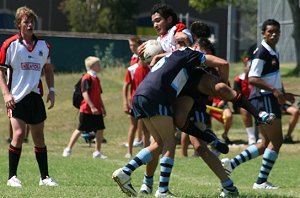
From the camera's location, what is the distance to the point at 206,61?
9.01 metres

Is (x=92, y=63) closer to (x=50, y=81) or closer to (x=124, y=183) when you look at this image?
(x=50, y=81)

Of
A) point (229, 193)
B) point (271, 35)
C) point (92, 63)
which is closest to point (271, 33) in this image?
point (271, 35)

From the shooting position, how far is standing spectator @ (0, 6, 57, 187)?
10359 millimetres

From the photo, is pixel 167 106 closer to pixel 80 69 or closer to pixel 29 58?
pixel 29 58

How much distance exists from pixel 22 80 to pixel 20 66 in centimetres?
16

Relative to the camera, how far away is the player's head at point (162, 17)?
31.3 ft

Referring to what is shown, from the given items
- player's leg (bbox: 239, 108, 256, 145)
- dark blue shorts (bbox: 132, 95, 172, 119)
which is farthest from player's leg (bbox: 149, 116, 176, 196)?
player's leg (bbox: 239, 108, 256, 145)

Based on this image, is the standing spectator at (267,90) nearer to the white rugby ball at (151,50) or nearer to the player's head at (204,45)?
the player's head at (204,45)

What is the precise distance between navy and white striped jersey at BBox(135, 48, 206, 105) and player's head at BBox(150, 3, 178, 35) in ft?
2.44

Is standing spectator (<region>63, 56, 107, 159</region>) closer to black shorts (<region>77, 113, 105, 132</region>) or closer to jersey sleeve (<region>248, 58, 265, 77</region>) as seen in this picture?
black shorts (<region>77, 113, 105, 132</region>)

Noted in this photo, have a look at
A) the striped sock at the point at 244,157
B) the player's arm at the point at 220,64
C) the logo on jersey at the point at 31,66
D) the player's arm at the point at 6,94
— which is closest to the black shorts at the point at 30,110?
the player's arm at the point at 6,94

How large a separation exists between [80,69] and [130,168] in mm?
29848

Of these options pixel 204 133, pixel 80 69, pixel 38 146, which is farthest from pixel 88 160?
pixel 80 69

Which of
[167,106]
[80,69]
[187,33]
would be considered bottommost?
[80,69]
